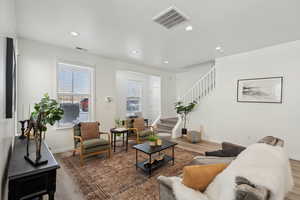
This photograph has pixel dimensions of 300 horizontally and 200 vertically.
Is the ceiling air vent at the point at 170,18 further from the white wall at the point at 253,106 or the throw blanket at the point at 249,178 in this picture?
the white wall at the point at 253,106

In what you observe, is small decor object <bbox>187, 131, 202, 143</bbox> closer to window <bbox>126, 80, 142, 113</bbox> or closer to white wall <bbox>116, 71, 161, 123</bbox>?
white wall <bbox>116, 71, 161, 123</bbox>

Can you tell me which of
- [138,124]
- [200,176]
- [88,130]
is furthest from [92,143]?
[200,176]

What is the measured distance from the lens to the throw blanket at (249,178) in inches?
40.4

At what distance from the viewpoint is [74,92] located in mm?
4086

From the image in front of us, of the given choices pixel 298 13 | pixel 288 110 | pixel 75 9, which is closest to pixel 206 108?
pixel 288 110

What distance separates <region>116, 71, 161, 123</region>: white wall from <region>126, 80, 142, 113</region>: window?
159 mm

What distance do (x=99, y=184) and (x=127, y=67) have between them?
384 cm

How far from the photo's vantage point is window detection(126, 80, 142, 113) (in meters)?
6.54

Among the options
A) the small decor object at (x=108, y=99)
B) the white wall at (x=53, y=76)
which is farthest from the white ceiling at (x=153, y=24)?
the small decor object at (x=108, y=99)

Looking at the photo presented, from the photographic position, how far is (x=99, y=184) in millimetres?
2273

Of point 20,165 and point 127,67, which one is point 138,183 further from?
point 127,67

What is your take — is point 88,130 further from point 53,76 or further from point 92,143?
point 53,76

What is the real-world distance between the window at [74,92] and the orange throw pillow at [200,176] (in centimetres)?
374

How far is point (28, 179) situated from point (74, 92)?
316cm
